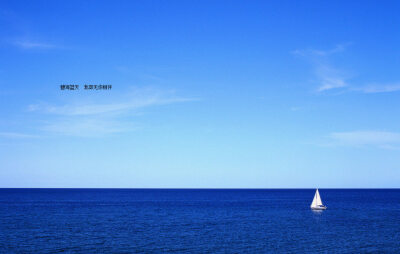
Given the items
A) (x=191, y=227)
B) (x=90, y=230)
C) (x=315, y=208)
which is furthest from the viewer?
(x=315, y=208)

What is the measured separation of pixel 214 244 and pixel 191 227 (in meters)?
20.2

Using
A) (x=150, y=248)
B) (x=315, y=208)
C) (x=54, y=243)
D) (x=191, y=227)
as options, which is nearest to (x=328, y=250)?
(x=150, y=248)

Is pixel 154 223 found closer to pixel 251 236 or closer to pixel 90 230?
pixel 90 230

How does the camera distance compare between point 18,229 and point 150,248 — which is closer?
point 150,248

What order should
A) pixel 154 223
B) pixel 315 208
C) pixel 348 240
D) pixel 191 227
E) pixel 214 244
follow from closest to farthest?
pixel 214 244
pixel 348 240
pixel 191 227
pixel 154 223
pixel 315 208

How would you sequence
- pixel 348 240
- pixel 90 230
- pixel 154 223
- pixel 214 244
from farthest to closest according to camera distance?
pixel 154 223, pixel 90 230, pixel 348 240, pixel 214 244

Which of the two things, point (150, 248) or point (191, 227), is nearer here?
point (150, 248)

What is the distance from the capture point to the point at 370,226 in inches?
3137

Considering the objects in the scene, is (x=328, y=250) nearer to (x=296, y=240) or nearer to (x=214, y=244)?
(x=296, y=240)

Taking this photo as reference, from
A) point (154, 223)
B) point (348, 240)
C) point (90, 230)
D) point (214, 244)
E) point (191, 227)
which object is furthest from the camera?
point (154, 223)

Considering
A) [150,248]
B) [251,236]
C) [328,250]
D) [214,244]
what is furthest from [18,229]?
[328,250]

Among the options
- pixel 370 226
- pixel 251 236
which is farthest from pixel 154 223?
pixel 370 226

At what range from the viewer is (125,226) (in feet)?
254

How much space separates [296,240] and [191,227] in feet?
75.7
